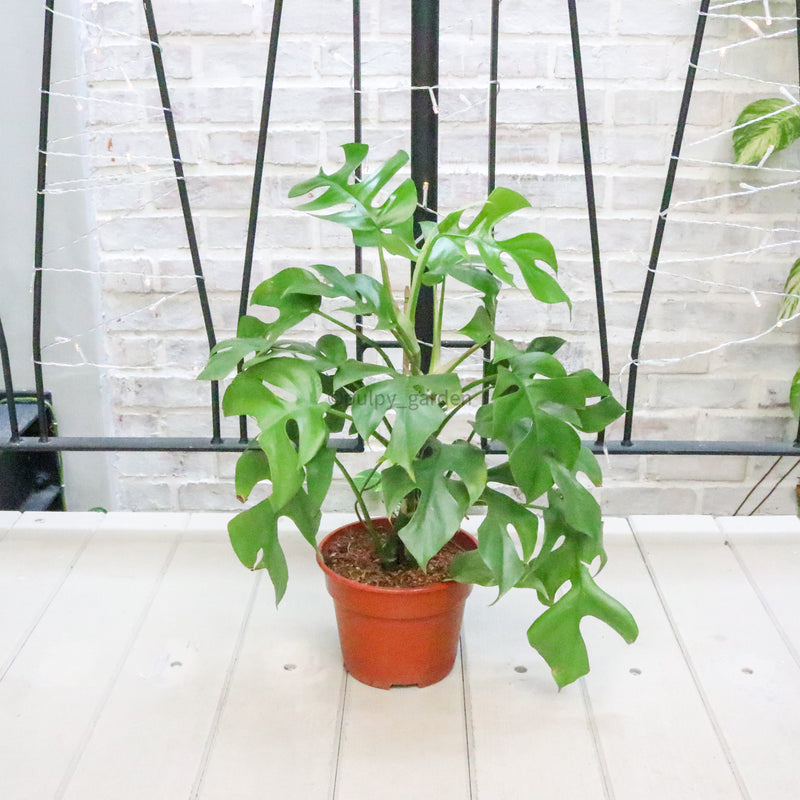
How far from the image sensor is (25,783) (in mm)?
825

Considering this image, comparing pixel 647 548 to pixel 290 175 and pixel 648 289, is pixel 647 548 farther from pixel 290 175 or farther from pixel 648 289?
pixel 290 175

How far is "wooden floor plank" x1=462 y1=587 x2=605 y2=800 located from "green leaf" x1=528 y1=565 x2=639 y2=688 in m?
0.05

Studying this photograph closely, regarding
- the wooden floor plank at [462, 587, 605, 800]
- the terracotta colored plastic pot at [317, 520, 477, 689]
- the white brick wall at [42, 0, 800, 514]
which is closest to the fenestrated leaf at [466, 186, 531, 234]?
the terracotta colored plastic pot at [317, 520, 477, 689]

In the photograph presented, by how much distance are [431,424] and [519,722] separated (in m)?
0.34

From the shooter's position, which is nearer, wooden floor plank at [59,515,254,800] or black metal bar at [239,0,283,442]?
wooden floor plank at [59,515,254,800]

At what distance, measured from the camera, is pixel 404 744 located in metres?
0.88

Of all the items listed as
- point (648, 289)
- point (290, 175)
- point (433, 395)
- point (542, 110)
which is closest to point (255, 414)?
point (433, 395)

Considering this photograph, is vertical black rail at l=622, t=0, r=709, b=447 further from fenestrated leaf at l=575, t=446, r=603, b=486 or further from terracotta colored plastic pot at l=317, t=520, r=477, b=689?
terracotta colored plastic pot at l=317, t=520, r=477, b=689

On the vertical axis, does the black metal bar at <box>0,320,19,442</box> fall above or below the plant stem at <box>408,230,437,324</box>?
below

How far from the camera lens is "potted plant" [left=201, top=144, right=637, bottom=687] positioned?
2.70 feet

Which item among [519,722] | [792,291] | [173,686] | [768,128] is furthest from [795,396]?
[173,686]

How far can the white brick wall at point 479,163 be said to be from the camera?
65.1 inches

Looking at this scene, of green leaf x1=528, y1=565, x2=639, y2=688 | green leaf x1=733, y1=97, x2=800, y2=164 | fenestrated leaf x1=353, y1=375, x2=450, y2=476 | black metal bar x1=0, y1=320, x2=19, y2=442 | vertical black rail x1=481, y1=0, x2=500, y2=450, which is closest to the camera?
fenestrated leaf x1=353, y1=375, x2=450, y2=476

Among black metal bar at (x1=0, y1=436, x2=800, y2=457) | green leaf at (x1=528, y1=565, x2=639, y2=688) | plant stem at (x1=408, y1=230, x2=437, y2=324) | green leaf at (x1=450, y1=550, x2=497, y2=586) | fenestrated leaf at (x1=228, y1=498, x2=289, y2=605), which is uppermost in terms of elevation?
plant stem at (x1=408, y1=230, x2=437, y2=324)
